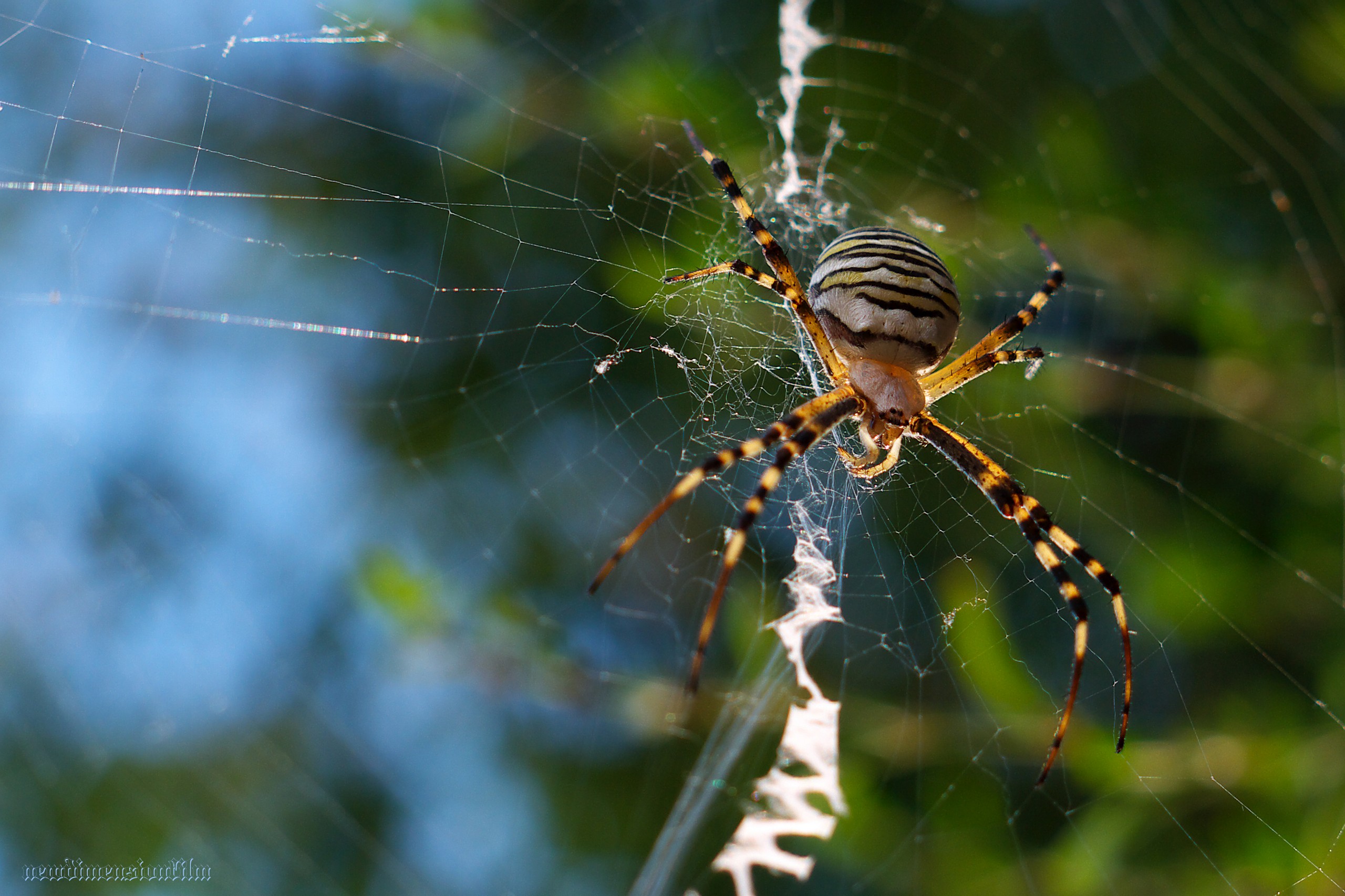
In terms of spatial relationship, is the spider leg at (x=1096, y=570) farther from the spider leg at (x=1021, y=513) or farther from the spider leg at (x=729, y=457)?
the spider leg at (x=729, y=457)

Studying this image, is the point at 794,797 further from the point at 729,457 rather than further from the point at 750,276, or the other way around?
the point at 750,276

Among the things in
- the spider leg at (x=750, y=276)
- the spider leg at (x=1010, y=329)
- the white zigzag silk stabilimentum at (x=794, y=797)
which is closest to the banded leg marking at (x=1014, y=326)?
the spider leg at (x=1010, y=329)

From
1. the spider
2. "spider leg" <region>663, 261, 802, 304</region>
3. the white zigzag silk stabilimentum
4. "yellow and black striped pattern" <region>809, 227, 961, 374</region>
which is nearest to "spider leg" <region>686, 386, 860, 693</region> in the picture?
the spider

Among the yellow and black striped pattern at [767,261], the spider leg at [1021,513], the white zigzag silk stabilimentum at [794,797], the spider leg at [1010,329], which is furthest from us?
the spider leg at [1010,329]

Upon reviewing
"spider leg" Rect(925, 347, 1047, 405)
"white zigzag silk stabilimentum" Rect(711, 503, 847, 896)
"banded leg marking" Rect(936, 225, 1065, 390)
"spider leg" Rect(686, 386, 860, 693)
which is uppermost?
"banded leg marking" Rect(936, 225, 1065, 390)

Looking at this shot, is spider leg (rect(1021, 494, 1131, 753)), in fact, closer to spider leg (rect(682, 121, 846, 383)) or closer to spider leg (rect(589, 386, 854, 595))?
spider leg (rect(589, 386, 854, 595))

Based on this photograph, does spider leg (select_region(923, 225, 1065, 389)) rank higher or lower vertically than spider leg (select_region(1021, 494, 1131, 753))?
higher

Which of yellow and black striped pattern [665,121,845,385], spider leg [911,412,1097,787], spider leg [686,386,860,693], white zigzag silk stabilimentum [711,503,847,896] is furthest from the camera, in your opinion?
white zigzag silk stabilimentum [711,503,847,896]
